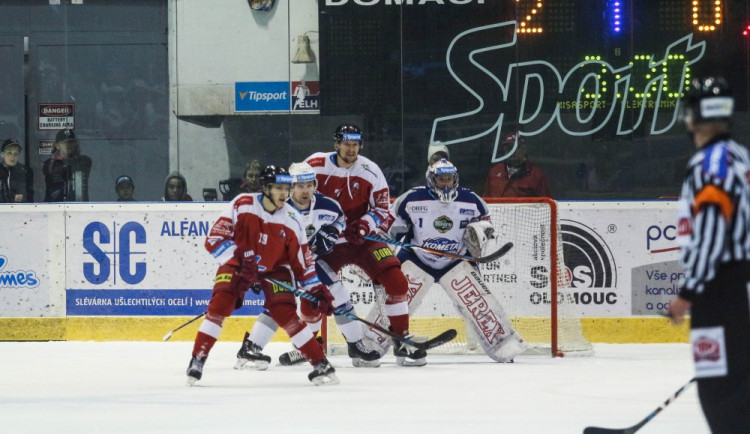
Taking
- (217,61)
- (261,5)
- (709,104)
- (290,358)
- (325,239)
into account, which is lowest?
(290,358)

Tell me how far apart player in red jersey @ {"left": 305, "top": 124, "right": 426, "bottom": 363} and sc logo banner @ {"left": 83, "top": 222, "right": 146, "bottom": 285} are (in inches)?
64.5

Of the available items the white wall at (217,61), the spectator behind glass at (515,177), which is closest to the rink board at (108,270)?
the spectator behind glass at (515,177)

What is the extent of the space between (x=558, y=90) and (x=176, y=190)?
8.23 ft

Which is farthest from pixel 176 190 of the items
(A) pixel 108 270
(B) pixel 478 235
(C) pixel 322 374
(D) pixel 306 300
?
(C) pixel 322 374

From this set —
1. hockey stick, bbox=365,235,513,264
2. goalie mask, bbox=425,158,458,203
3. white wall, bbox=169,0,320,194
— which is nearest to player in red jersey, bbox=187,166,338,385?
hockey stick, bbox=365,235,513,264

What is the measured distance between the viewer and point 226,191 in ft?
26.7

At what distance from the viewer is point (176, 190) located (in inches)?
319

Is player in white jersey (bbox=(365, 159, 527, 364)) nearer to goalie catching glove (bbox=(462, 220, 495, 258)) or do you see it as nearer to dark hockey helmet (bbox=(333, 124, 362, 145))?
goalie catching glove (bbox=(462, 220, 495, 258))

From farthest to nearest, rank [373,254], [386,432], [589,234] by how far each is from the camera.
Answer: [589,234] < [373,254] < [386,432]

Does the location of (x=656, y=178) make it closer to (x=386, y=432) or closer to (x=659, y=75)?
(x=659, y=75)

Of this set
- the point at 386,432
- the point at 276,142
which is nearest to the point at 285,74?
the point at 276,142

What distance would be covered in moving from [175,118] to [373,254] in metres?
2.03

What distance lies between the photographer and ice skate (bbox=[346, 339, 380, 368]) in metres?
6.66

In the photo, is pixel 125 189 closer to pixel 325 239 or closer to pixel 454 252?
pixel 325 239
